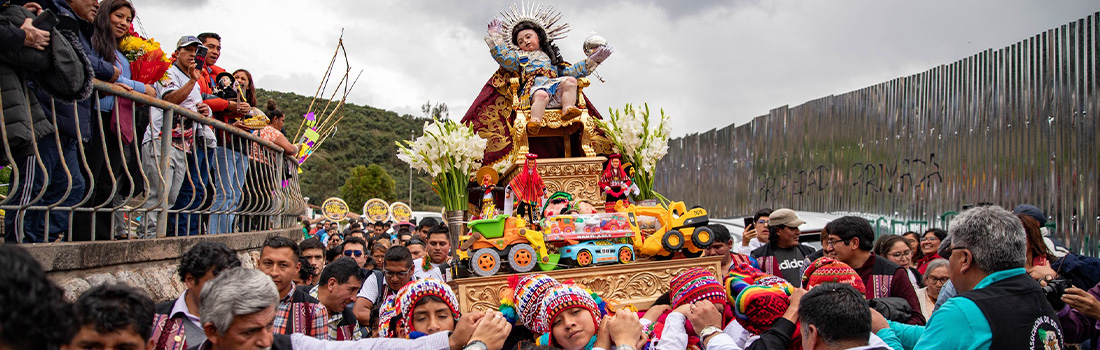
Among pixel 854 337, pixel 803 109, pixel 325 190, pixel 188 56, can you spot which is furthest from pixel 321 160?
pixel 854 337

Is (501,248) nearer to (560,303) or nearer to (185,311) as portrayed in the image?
(560,303)

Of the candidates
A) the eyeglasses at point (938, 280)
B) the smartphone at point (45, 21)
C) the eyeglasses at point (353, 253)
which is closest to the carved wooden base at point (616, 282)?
the eyeglasses at point (938, 280)

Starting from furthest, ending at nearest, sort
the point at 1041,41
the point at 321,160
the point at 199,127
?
the point at 321,160
the point at 1041,41
the point at 199,127

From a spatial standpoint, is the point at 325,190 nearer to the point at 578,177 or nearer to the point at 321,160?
the point at 321,160

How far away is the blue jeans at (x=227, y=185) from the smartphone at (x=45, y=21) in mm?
2187

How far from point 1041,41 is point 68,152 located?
9200 mm

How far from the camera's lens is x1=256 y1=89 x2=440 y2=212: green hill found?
4709 cm

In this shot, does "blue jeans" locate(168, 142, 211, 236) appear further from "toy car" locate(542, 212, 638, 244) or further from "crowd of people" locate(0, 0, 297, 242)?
"toy car" locate(542, 212, 638, 244)

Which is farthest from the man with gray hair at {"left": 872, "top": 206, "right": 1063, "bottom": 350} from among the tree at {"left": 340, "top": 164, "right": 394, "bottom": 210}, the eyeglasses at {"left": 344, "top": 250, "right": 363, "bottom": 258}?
the tree at {"left": 340, "top": 164, "right": 394, "bottom": 210}

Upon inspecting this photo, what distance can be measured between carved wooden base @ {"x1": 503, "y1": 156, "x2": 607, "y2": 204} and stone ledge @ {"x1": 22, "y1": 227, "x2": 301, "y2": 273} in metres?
2.88

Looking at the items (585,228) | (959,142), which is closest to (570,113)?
(585,228)

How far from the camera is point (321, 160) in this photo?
5178 centimetres

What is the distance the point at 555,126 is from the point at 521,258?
9.22 feet

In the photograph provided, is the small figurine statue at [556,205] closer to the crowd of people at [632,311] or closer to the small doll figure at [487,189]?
the small doll figure at [487,189]
